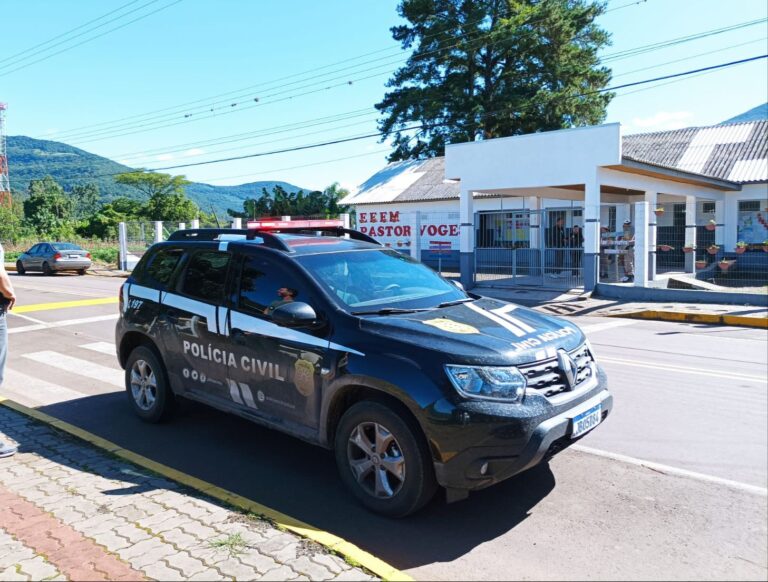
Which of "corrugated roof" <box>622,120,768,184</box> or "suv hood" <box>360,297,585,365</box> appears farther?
"corrugated roof" <box>622,120,768,184</box>

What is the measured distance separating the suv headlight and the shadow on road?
0.81 m

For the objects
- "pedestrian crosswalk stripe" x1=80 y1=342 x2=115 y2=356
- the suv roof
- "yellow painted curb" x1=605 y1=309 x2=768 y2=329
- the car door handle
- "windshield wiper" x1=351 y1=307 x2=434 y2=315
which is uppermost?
the suv roof

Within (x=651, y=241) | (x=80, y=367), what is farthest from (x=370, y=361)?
(x=651, y=241)

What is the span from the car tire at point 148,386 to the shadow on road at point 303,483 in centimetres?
14

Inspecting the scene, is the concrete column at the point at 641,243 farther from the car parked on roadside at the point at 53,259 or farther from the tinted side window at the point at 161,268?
the car parked on roadside at the point at 53,259

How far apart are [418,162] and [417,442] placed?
33.7m

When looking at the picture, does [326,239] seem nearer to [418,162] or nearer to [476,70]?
[418,162]

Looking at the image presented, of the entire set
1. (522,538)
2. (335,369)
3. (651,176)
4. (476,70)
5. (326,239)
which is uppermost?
(476,70)

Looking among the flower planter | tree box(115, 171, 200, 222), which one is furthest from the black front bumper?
tree box(115, 171, 200, 222)

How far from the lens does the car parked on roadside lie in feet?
90.1

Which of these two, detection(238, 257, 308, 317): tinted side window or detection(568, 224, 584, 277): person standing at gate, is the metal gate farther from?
detection(238, 257, 308, 317): tinted side window

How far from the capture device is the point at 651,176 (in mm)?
19703

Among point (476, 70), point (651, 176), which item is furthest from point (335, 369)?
point (476, 70)

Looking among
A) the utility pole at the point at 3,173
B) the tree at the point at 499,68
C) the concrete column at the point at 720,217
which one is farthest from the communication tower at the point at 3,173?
the concrete column at the point at 720,217
